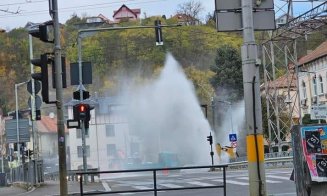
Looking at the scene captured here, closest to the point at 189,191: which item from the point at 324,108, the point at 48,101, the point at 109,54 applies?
the point at 48,101

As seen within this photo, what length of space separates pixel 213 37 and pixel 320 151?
82.0 m

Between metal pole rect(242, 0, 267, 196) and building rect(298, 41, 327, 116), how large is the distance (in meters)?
54.9

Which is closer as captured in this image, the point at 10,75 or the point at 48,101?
the point at 48,101

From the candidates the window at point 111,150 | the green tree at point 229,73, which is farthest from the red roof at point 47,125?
the green tree at point 229,73

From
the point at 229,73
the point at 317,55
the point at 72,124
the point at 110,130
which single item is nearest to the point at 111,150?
the point at 110,130

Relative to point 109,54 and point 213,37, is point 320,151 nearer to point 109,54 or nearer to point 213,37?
point 109,54

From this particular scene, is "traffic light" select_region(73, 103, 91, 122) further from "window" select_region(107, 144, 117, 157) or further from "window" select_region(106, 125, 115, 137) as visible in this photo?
"window" select_region(106, 125, 115, 137)

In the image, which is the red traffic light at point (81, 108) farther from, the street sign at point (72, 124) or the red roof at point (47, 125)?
the red roof at point (47, 125)

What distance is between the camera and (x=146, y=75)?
9219 cm

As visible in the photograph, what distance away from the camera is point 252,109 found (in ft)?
28.2

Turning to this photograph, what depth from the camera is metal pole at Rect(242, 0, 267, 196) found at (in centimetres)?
847

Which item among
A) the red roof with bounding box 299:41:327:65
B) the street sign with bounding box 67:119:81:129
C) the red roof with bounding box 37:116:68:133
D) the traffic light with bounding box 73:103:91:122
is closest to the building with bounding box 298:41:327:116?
the red roof with bounding box 299:41:327:65

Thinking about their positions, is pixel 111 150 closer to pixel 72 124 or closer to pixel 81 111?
pixel 81 111

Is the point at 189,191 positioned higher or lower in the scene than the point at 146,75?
lower
